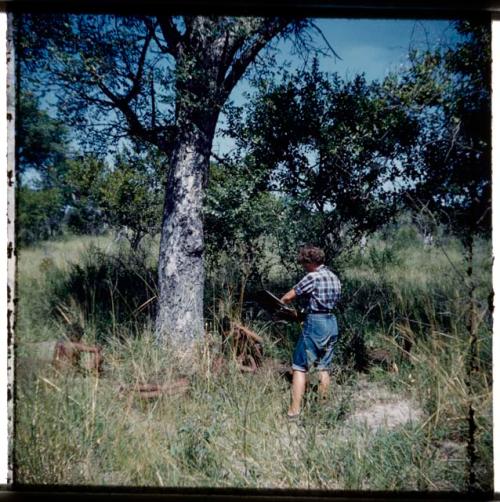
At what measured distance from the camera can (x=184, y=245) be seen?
3.89 metres

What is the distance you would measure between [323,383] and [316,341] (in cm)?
37

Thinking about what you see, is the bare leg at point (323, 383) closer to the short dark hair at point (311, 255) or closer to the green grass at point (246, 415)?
the green grass at point (246, 415)

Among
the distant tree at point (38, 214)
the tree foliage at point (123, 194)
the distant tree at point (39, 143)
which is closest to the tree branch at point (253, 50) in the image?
the tree foliage at point (123, 194)

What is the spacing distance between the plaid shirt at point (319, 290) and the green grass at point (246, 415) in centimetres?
58

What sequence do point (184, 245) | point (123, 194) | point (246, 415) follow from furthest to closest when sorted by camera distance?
point (123, 194) < point (184, 245) < point (246, 415)

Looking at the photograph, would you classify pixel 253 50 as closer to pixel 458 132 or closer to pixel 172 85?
pixel 172 85

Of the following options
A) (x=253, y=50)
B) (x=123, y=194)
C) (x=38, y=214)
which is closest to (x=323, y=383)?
(x=123, y=194)

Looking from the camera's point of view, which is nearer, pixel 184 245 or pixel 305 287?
pixel 305 287

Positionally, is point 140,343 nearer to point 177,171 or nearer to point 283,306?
point 283,306

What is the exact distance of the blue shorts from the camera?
11.4 feet

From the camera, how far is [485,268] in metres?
3.02

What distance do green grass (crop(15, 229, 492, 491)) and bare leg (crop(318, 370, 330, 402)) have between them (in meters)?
0.09

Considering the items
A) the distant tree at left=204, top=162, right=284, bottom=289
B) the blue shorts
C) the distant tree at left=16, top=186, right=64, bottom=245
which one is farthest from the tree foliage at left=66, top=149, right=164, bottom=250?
the blue shorts

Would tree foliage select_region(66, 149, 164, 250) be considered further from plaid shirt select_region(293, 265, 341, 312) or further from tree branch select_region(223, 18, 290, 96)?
plaid shirt select_region(293, 265, 341, 312)
